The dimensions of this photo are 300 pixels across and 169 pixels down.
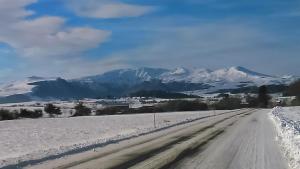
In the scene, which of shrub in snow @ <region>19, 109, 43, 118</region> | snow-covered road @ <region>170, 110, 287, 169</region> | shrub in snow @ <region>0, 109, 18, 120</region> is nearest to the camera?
snow-covered road @ <region>170, 110, 287, 169</region>

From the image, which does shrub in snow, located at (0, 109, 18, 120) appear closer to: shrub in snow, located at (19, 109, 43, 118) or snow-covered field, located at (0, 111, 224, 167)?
shrub in snow, located at (19, 109, 43, 118)

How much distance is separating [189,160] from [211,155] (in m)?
1.84

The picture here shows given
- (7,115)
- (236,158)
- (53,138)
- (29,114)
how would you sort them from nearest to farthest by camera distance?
(236,158)
(53,138)
(7,115)
(29,114)

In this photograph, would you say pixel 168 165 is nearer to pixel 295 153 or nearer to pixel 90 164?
pixel 90 164

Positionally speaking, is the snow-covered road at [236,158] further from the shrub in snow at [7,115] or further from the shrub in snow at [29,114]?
the shrub in snow at [29,114]

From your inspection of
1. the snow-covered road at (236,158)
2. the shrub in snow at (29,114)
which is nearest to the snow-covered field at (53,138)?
the snow-covered road at (236,158)

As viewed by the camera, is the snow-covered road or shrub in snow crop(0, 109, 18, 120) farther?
shrub in snow crop(0, 109, 18, 120)

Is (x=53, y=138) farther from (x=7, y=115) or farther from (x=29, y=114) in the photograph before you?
(x=29, y=114)

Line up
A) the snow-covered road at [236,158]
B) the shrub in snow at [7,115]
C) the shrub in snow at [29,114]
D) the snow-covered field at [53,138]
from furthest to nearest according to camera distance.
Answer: the shrub in snow at [29,114]
the shrub in snow at [7,115]
the snow-covered field at [53,138]
the snow-covered road at [236,158]

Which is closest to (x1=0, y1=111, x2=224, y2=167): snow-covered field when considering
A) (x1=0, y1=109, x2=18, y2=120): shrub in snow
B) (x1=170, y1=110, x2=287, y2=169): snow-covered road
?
(x1=170, y1=110, x2=287, y2=169): snow-covered road

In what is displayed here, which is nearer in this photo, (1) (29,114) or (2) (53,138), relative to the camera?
(2) (53,138)

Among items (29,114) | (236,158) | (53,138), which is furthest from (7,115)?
(236,158)

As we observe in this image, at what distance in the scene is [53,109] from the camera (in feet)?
456

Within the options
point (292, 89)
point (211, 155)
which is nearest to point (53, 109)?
point (292, 89)
